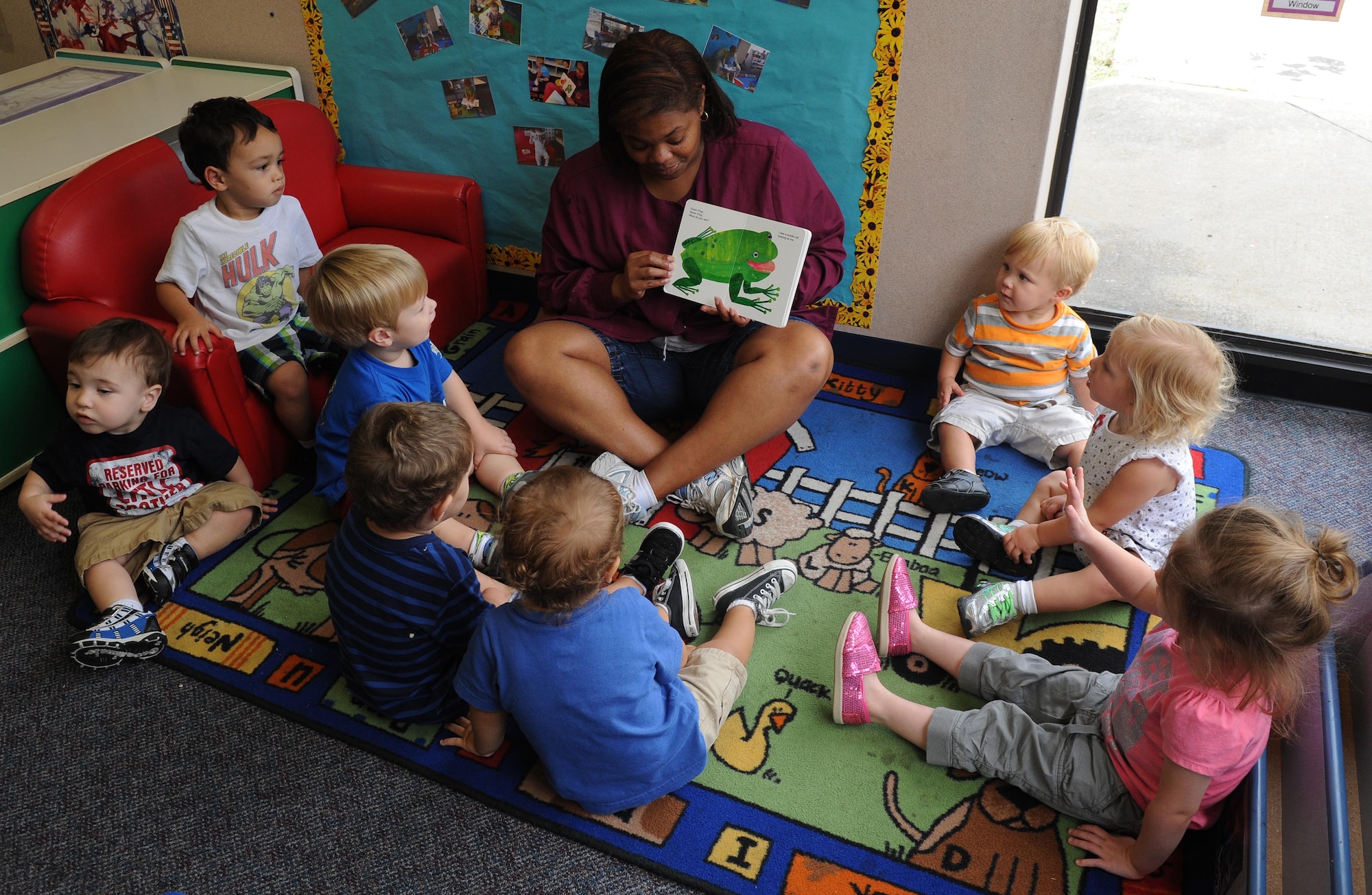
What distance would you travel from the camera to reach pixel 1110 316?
2.90 m

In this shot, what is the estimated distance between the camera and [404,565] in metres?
1.72

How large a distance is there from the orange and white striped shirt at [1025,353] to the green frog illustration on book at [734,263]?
665 mm

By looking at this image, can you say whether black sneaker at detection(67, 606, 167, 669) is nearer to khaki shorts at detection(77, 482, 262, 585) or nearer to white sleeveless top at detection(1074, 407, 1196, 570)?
khaki shorts at detection(77, 482, 262, 585)

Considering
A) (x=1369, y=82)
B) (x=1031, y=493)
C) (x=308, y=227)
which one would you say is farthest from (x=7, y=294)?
(x=1369, y=82)

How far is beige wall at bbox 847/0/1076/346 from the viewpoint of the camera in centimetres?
243

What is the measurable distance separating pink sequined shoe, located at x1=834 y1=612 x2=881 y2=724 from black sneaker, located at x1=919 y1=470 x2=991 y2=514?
58 cm

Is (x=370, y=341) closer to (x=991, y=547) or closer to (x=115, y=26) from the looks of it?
(x=991, y=547)

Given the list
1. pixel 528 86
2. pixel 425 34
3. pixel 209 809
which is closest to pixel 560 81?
pixel 528 86

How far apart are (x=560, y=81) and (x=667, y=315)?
0.91 metres

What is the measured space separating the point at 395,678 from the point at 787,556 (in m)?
0.97

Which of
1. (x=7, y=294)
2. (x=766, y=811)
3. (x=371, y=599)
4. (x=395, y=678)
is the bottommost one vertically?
(x=766, y=811)

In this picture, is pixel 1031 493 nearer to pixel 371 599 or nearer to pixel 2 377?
pixel 371 599

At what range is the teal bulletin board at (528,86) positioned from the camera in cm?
259

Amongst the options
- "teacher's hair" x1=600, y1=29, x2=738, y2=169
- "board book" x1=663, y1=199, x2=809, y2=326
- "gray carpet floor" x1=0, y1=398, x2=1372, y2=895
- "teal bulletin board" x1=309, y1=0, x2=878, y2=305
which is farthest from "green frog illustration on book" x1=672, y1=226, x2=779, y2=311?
"gray carpet floor" x1=0, y1=398, x2=1372, y2=895
